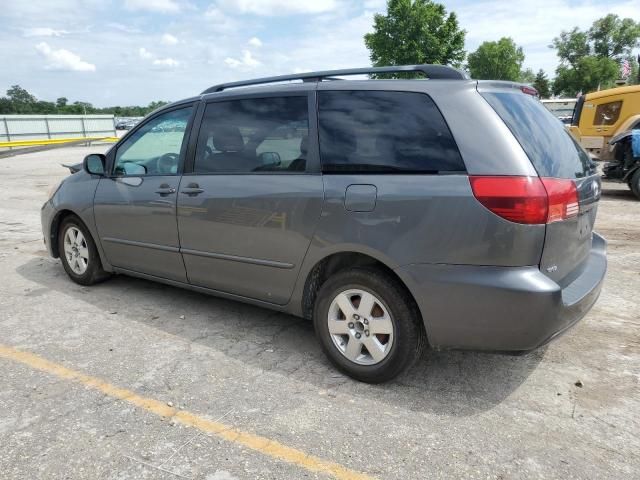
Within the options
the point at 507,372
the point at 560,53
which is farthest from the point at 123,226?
the point at 560,53

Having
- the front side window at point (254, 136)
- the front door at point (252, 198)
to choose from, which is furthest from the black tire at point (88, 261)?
the front side window at point (254, 136)

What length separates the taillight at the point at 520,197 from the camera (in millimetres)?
2523

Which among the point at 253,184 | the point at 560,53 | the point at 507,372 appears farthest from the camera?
the point at 560,53

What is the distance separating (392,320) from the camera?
9.57 feet

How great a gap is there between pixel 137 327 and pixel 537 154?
3.11 m

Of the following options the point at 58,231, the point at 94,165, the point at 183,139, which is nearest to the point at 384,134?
the point at 183,139

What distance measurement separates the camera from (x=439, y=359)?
3408mm

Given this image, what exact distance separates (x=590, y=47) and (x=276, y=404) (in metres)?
94.2

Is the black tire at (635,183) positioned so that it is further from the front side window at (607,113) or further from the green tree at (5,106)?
the green tree at (5,106)

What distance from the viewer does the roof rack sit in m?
2.98

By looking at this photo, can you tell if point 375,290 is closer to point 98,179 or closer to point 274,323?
point 274,323

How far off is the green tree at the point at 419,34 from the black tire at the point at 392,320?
51.7 m

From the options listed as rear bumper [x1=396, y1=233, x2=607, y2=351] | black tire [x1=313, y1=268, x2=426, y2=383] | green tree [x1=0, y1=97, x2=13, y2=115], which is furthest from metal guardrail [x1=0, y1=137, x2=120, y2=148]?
green tree [x1=0, y1=97, x2=13, y2=115]

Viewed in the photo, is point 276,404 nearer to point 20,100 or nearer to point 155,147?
point 155,147
